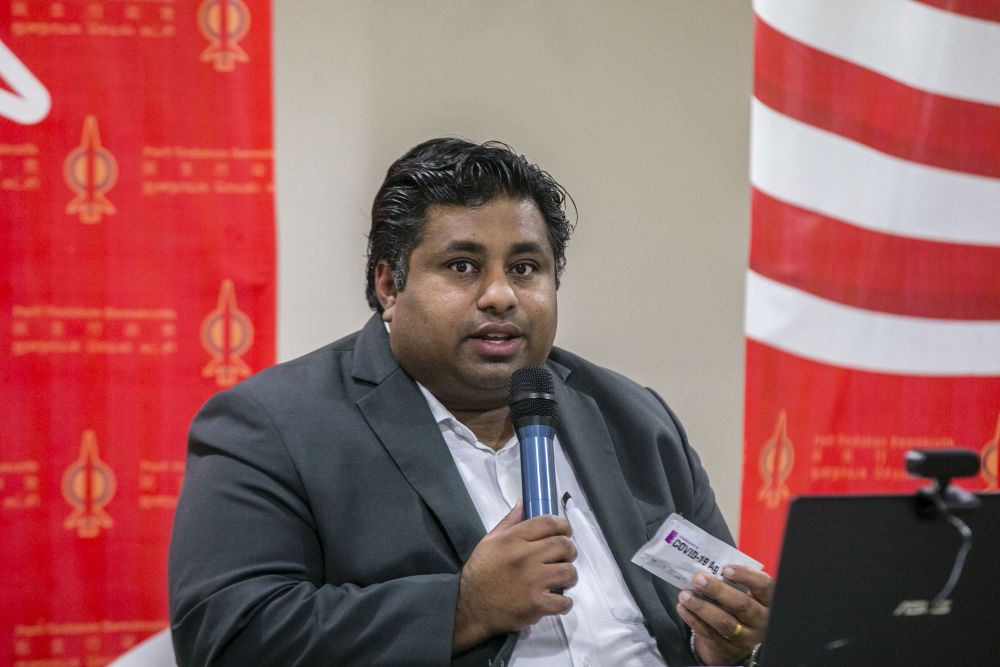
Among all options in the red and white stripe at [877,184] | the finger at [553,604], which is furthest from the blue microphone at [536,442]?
the red and white stripe at [877,184]

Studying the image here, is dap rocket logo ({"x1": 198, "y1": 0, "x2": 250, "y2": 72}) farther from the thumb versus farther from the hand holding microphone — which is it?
the thumb

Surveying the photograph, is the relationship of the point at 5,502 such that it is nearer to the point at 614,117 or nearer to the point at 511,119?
the point at 511,119

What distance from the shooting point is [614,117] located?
9.75 feet

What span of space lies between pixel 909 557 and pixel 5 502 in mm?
2047

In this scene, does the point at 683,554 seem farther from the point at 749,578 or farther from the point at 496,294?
the point at 496,294

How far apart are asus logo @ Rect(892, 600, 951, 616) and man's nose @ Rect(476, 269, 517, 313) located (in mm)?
993

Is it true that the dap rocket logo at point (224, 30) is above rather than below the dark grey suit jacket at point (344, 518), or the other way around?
above

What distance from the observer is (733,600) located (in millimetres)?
1741

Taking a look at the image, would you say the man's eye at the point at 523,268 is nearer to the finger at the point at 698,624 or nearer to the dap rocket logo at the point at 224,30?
the finger at the point at 698,624

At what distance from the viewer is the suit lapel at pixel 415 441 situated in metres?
1.87

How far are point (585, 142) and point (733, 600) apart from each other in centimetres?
158

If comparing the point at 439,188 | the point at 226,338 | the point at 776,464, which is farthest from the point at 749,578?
the point at 226,338

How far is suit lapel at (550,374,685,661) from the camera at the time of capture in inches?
76.6

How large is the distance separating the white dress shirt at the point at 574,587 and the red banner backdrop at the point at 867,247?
1.04 meters
